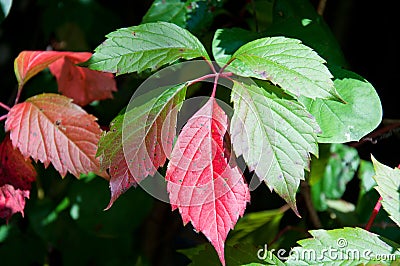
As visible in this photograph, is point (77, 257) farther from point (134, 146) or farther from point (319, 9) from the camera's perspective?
point (319, 9)

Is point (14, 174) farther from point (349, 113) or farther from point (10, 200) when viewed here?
point (349, 113)

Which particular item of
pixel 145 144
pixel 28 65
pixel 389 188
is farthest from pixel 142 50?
pixel 389 188

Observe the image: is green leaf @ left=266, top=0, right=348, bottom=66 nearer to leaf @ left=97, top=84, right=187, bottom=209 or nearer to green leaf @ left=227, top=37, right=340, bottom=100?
green leaf @ left=227, top=37, right=340, bottom=100

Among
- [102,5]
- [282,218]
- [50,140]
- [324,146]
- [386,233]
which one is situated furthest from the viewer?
[102,5]

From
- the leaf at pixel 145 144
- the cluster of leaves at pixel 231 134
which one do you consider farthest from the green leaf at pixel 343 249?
the leaf at pixel 145 144

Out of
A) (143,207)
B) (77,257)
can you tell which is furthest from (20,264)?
(143,207)
